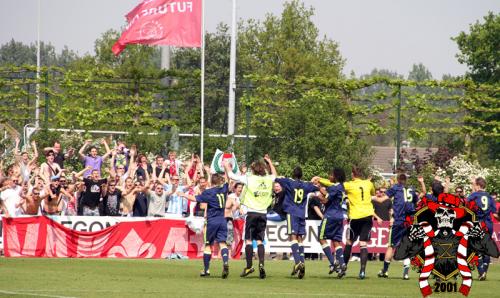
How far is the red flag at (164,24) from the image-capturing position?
135 ft

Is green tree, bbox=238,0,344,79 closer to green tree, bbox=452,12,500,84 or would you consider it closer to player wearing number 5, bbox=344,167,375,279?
green tree, bbox=452,12,500,84

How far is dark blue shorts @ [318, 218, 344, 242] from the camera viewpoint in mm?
23514

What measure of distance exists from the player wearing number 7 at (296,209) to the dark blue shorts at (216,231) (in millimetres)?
1368

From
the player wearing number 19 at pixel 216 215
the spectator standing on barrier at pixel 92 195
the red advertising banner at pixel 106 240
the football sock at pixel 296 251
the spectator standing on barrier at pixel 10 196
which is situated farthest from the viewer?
the spectator standing on barrier at pixel 92 195

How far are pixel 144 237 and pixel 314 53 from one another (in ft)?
161

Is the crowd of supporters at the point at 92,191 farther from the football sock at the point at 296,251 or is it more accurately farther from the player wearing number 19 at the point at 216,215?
the player wearing number 19 at the point at 216,215

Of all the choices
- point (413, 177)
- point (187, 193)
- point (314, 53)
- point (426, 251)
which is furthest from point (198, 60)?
point (426, 251)

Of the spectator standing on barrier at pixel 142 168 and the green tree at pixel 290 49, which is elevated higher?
the green tree at pixel 290 49

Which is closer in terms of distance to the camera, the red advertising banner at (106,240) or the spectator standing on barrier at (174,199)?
the red advertising banner at (106,240)

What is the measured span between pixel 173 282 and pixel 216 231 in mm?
1792

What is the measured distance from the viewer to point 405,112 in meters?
46.2

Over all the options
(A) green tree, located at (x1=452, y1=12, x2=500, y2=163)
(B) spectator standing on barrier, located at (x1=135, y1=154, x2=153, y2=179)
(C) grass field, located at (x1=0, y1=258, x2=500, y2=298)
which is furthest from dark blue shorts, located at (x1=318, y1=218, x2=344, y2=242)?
(A) green tree, located at (x1=452, y1=12, x2=500, y2=163)

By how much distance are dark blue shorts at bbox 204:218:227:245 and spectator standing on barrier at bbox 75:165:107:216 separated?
319 inches

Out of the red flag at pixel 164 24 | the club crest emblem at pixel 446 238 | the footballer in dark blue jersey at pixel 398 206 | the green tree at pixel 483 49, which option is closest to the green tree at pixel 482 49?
the green tree at pixel 483 49
